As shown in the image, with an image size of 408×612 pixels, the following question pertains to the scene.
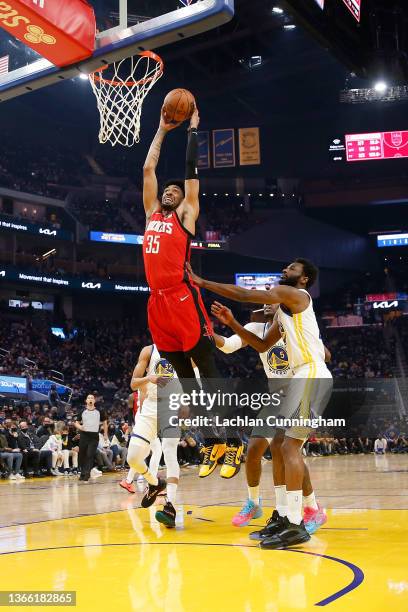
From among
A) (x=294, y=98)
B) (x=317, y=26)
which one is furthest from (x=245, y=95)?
(x=317, y=26)

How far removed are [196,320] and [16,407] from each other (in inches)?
704

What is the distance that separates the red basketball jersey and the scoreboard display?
101 feet

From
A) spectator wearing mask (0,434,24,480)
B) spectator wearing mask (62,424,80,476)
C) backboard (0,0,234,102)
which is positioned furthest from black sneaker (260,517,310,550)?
spectator wearing mask (62,424,80,476)

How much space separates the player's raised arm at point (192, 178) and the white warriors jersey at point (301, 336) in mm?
1561

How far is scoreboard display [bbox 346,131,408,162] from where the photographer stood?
33688mm

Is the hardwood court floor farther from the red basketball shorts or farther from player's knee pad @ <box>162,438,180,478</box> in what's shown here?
the red basketball shorts

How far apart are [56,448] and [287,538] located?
11394mm

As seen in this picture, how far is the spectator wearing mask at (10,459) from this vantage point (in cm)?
1498

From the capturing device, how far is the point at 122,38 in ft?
21.3

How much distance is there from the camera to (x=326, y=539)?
6082 millimetres

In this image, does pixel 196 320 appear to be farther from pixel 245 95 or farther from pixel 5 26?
pixel 245 95

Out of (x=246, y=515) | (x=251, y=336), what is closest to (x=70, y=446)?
(x=246, y=515)

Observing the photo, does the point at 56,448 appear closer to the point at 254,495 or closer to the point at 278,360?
the point at 254,495

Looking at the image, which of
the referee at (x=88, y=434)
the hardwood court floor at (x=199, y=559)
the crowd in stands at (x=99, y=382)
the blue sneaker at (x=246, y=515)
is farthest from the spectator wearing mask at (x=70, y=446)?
the blue sneaker at (x=246, y=515)
